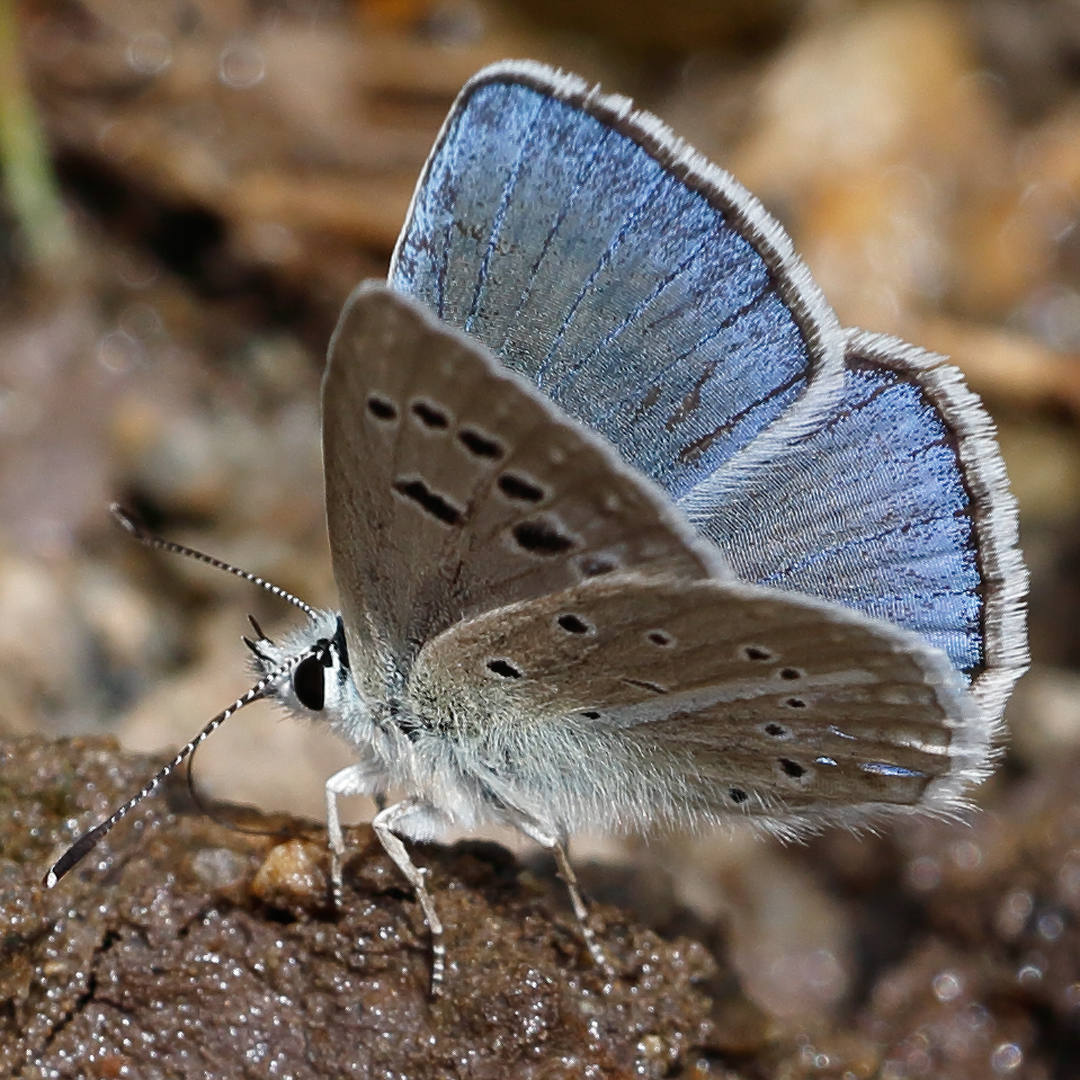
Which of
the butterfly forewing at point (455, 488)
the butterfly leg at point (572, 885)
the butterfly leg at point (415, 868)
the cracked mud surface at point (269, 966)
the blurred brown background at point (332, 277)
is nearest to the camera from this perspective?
the butterfly forewing at point (455, 488)

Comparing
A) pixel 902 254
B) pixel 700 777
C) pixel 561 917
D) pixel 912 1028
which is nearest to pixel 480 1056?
pixel 561 917

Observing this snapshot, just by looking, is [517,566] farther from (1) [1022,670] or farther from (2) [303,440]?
(2) [303,440]

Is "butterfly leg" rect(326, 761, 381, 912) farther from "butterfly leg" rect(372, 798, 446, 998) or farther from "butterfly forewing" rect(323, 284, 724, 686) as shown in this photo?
"butterfly forewing" rect(323, 284, 724, 686)

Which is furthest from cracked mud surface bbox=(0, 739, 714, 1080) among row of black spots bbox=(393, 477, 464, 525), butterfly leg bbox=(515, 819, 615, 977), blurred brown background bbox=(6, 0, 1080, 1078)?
row of black spots bbox=(393, 477, 464, 525)

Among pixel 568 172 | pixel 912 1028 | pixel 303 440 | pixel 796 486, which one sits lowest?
pixel 912 1028

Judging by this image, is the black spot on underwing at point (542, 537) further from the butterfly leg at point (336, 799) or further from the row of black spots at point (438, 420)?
the butterfly leg at point (336, 799)

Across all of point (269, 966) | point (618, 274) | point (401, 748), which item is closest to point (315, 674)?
point (401, 748)

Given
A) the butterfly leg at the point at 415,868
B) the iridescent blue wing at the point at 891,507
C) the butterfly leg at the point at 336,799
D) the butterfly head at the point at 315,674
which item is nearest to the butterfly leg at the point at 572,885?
the butterfly leg at the point at 415,868
